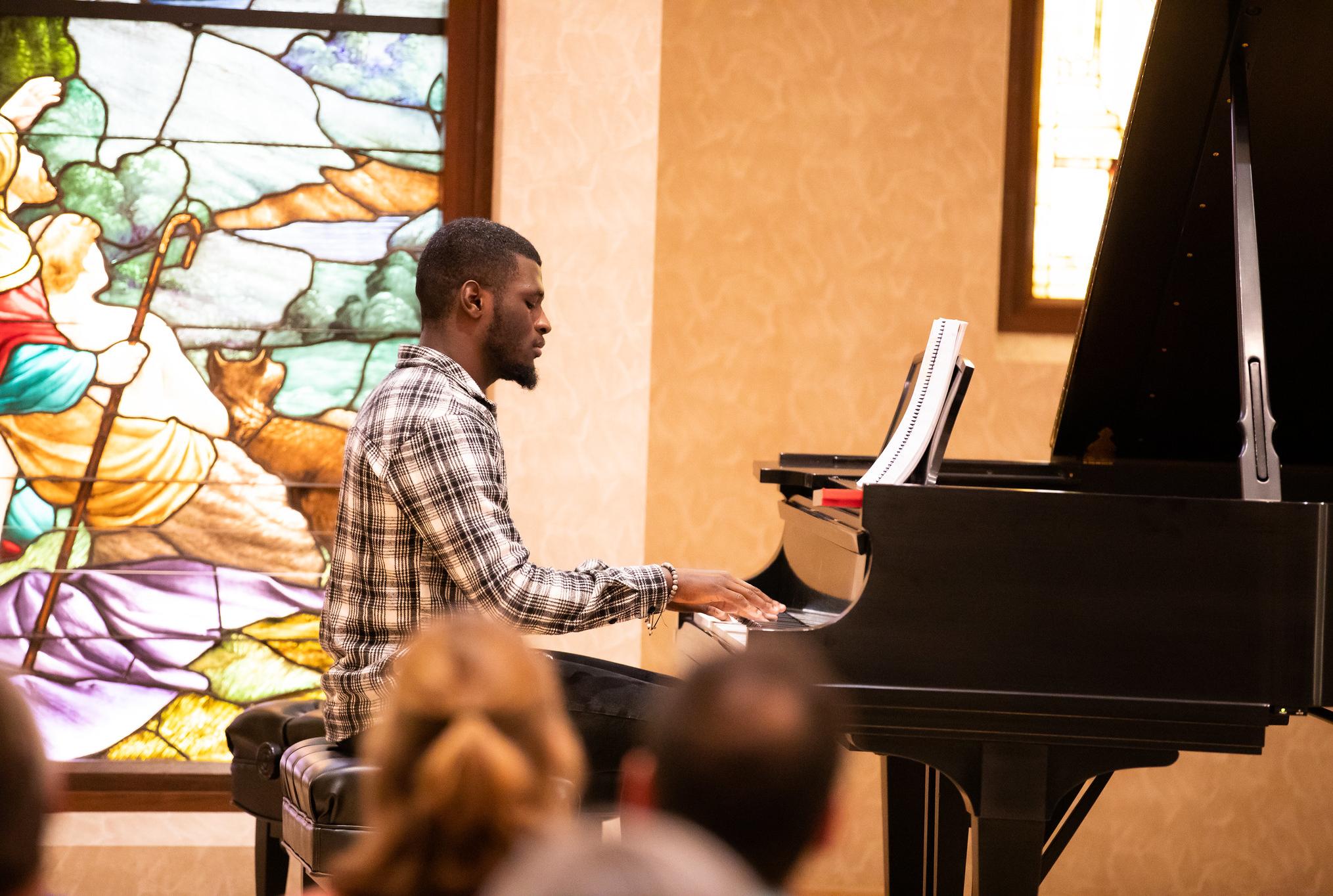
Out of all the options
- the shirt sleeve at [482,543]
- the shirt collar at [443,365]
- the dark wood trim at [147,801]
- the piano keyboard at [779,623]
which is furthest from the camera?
the dark wood trim at [147,801]

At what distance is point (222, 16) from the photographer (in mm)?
3906

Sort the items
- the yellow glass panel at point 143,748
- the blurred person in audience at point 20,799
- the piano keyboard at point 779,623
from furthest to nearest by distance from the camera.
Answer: the yellow glass panel at point 143,748 → the piano keyboard at point 779,623 → the blurred person in audience at point 20,799

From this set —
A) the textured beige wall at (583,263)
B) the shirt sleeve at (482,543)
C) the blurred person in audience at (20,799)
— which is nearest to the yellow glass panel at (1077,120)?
the textured beige wall at (583,263)

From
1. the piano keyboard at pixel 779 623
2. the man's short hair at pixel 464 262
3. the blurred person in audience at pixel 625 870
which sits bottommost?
the piano keyboard at pixel 779 623

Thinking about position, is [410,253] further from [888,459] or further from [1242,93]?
[1242,93]

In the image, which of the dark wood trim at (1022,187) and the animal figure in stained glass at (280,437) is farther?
the dark wood trim at (1022,187)

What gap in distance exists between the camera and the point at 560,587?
2.30 metres

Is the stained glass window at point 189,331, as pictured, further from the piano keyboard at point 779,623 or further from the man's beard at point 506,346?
the piano keyboard at point 779,623

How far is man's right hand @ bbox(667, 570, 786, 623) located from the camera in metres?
2.34

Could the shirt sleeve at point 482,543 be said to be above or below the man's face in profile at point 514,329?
below

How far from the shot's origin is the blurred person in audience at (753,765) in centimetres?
92

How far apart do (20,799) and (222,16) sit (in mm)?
3434

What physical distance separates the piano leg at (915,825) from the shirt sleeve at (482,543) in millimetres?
779

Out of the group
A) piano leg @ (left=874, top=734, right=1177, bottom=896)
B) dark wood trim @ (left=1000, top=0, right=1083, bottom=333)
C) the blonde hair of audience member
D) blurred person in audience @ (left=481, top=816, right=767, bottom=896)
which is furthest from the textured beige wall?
blurred person in audience @ (left=481, top=816, right=767, bottom=896)
